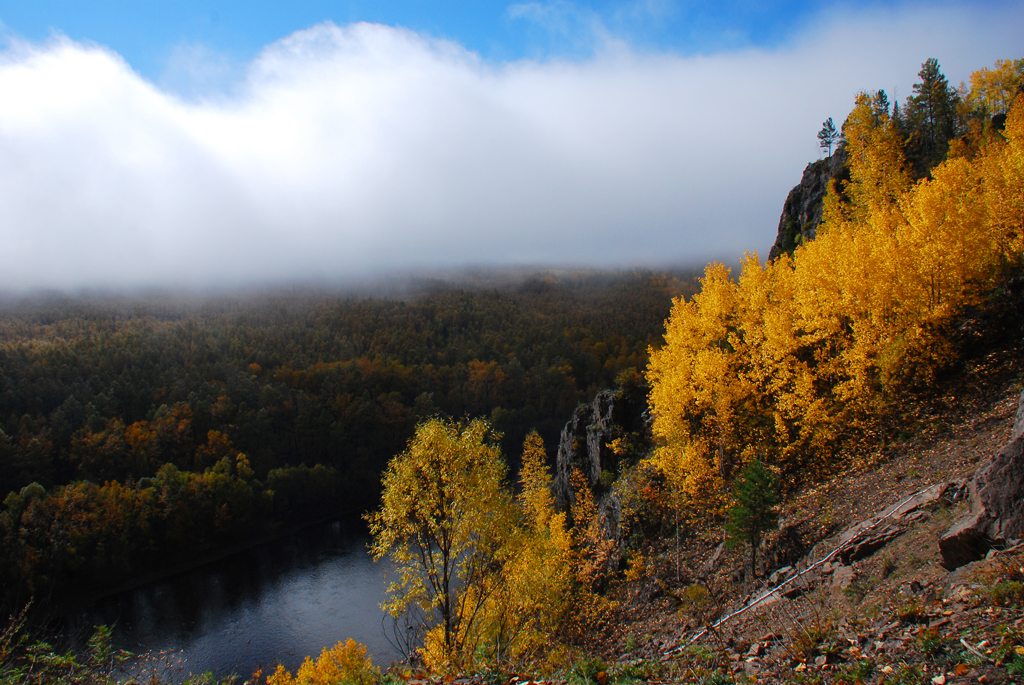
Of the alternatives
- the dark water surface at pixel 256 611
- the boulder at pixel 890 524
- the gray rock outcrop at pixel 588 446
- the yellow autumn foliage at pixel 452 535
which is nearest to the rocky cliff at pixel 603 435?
the gray rock outcrop at pixel 588 446

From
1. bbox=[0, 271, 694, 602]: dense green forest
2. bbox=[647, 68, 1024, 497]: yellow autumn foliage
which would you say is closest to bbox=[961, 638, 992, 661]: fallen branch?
bbox=[647, 68, 1024, 497]: yellow autumn foliage

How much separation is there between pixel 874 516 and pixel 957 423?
6.91m

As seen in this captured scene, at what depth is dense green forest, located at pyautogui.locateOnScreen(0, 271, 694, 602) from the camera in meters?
A: 61.6

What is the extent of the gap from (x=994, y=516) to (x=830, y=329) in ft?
59.9

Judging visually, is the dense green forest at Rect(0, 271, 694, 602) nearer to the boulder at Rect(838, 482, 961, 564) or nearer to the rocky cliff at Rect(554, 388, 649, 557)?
the rocky cliff at Rect(554, 388, 649, 557)

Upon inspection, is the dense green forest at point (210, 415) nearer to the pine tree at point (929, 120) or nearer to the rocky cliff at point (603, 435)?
the rocky cliff at point (603, 435)

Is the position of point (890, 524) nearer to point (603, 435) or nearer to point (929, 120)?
point (603, 435)

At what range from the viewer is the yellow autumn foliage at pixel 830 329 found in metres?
23.7

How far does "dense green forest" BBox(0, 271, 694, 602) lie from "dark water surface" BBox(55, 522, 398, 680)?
6934 mm

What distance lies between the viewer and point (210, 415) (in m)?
98.1

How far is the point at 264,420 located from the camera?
328 feet

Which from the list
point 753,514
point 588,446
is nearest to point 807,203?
point 588,446

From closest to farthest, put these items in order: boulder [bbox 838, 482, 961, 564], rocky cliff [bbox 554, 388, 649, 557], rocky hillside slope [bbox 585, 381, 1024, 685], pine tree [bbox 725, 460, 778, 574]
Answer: rocky hillside slope [bbox 585, 381, 1024, 685] < boulder [bbox 838, 482, 961, 564] < pine tree [bbox 725, 460, 778, 574] < rocky cliff [bbox 554, 388, 649, 557]

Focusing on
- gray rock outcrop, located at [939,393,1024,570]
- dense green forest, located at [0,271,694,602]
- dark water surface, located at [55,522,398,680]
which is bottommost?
dark water surface, located at [55,522,398,680]
